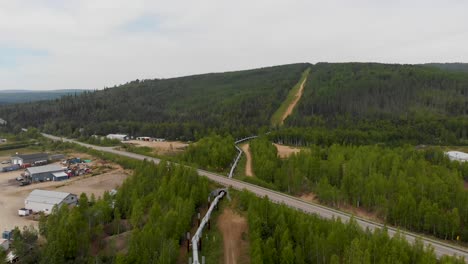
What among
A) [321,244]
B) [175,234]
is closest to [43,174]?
[175,234]

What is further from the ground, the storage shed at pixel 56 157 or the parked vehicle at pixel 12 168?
the storage shed at pixel 56 157

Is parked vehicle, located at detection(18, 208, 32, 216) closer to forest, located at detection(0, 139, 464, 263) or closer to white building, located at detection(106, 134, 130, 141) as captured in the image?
forest, located at detection(0, 139, 464, 263)

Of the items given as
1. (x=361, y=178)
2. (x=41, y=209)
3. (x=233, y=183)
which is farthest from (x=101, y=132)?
(x=361, y=178)

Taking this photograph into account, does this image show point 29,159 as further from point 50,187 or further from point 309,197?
point 309,197

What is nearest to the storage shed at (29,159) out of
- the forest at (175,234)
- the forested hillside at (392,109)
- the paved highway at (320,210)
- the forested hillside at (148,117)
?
the forested hillside at (148,117)

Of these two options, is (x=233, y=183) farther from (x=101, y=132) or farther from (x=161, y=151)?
(x=101, y=132)

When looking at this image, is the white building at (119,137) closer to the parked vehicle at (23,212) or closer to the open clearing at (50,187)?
the open clearing at (50,187)
